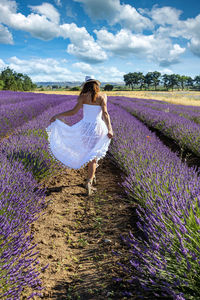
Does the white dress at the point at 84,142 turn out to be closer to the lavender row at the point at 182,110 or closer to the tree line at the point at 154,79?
the lavender row at the point at 182,110

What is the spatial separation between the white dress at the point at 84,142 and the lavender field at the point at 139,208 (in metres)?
0.20

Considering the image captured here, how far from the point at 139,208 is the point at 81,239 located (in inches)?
25.8

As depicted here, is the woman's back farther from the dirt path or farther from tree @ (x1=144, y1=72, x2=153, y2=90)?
tree @ (x1=144, y1=72, x2=153, y2=90)

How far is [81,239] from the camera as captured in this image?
6.36ft

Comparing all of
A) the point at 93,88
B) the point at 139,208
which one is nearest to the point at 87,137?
the point at 93,88

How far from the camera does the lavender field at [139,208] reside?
112 centimetres

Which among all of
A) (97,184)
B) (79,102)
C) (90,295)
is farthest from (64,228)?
(79,102)

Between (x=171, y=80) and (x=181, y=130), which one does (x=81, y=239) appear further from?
(x=171, y=80)

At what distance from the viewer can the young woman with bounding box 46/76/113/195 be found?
2.69m

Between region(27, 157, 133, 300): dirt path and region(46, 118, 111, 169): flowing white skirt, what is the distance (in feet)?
1.49

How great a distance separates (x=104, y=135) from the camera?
2.80 metres

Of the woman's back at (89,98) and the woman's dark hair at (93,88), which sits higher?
the woman's dark hair at (93,88)

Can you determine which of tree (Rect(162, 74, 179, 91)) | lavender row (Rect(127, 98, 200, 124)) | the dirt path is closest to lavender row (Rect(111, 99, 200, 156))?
lavender row (Rect(127, 98, 200, 124))

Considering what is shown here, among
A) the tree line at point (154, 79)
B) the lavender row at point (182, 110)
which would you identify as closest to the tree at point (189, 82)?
the tree line at point (154, 79)
